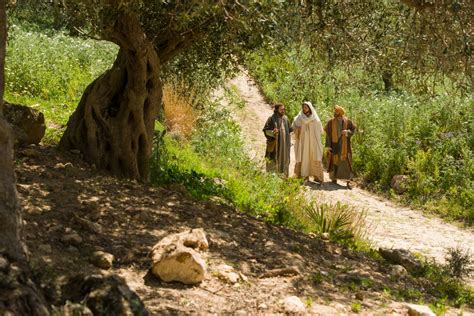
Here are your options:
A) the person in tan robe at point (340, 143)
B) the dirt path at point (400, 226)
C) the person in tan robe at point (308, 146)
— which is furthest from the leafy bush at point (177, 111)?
the person in tan robe at point (340, 143)

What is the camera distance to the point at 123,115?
28.7 feet

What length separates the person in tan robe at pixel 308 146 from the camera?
49.3 ft

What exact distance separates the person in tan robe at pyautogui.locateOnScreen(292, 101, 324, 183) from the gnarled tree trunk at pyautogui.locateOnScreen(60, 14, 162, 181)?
644cm

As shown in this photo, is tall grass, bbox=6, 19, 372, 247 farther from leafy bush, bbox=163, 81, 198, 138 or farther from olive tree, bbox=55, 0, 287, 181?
olive tree, bbox=55, 0, 287, 181

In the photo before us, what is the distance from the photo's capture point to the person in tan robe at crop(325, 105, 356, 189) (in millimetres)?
14836

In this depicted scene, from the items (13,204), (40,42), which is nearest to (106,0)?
(13,204)

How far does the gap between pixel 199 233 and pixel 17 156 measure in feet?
9.47

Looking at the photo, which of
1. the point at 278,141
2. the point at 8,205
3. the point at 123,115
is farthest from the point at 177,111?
the point at 8,205

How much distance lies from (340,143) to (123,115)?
22.7 feet

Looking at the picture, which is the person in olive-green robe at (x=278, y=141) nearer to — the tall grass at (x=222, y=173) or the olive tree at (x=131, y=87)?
the tall grass at (x=222, y=173)

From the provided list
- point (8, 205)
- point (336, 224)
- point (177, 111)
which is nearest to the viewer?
point (8, 205)

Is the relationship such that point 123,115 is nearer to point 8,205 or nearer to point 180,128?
point 8,205

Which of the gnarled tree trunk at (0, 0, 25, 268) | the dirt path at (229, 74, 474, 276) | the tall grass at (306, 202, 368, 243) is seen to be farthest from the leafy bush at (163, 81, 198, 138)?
the gnarled tree trunk at (0, 0, 25, 268)

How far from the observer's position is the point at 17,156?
832 centimetres
